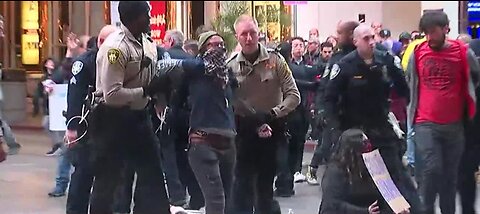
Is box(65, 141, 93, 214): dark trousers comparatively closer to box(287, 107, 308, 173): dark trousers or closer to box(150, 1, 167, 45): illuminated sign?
box(287, 107, 308, 173): dark trousers

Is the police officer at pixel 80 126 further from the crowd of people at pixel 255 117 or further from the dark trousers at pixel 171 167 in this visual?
the dark trousers at pixel 171 167

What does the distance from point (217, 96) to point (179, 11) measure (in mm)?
17030

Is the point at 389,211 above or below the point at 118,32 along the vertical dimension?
below

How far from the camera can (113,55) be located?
6.21 metres

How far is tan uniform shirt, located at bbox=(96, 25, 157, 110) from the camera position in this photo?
6.24 meters

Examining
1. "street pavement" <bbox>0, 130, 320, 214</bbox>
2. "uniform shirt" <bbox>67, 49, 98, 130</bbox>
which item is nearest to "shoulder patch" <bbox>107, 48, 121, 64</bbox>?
"uniform shirt" <bbox>67, 49, 98, 130</bbox>

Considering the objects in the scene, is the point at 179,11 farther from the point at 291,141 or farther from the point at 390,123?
the point at 390,123

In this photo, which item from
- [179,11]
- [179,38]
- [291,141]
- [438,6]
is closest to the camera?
[179,38]

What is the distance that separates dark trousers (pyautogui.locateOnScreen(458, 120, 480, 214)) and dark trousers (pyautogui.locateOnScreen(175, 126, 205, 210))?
8.53 ft

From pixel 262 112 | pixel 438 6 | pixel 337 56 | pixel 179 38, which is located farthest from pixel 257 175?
pixel 438 6

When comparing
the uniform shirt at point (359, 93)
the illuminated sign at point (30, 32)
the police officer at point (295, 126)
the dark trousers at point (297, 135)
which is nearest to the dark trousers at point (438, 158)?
the uniform shirt at point (359, 93)

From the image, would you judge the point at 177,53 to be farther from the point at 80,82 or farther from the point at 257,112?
the point at 257,112

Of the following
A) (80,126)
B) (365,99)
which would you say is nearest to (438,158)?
(365,99)

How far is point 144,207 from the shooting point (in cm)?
649
